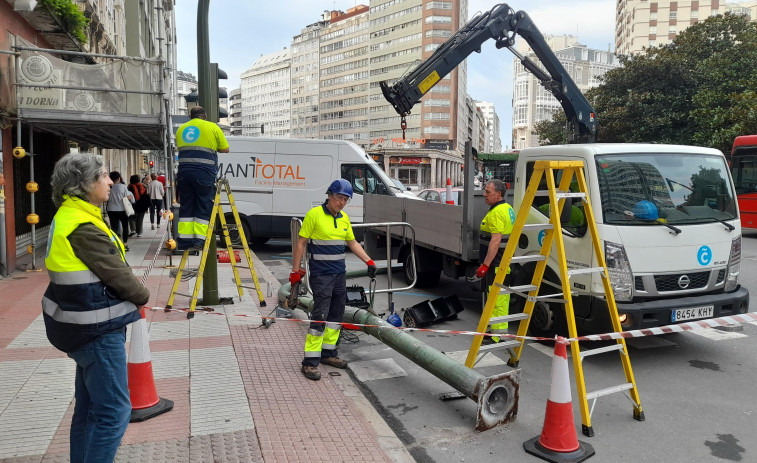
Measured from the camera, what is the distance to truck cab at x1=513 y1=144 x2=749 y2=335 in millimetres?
5352

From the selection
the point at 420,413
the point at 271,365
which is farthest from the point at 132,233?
the point at 420,413

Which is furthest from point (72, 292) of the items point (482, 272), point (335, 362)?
point (482, 272)

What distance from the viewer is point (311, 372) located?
4926 millimetres

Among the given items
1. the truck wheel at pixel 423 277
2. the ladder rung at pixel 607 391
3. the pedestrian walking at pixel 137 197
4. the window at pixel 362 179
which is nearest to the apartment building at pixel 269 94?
the pedestrian walking at pixel 137 197

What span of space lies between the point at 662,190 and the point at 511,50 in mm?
6915

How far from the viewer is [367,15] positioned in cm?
11369

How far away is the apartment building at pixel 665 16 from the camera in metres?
90.5

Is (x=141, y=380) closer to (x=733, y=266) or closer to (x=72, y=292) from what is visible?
(x=72, y=292)

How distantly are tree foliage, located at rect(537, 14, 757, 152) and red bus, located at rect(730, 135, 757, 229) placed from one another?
9.94 meters

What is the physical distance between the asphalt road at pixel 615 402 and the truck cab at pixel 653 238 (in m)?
0.53

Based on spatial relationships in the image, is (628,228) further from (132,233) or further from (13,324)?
(132,233)

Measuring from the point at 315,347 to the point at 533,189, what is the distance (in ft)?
7.33

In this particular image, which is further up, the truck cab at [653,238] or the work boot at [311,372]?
the truck cab at [653,238]

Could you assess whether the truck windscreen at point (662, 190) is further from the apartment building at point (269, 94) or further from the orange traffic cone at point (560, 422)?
the apartment building at point (269, 94)
